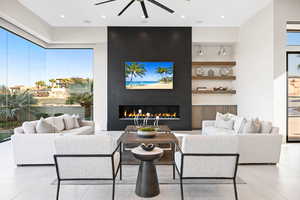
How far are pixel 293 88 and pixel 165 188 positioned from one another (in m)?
4.81

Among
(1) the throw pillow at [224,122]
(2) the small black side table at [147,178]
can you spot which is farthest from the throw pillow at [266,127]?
(2) the small black side table at [147,178]

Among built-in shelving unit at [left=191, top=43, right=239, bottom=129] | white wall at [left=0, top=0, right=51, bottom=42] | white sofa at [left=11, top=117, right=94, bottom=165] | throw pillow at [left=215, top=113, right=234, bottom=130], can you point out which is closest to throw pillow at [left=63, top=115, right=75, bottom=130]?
white sofa at [left=11, top=117, right=94, bottom=165]

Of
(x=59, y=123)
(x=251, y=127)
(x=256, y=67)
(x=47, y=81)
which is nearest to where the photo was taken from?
(x=251, y=127)

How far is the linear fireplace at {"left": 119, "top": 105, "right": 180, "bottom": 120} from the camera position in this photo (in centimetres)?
714

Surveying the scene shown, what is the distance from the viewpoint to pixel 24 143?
3510 millimetres

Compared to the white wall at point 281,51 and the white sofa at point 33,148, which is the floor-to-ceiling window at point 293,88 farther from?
the white sofa at point 33,148

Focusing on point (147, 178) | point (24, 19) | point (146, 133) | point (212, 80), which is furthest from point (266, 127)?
point (24, 19)

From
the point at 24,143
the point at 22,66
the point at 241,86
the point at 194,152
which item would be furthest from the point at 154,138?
the point at 22,66

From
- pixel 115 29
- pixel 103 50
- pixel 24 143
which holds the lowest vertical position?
pixel 24 143

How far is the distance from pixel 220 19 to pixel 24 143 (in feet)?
20.3

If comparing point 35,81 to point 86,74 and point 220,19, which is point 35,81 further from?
point 220,19

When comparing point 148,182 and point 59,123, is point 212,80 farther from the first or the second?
point 148,182

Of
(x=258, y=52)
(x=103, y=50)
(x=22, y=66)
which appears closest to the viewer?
(x=258, y=52)

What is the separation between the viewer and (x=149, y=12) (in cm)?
579
